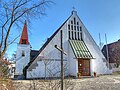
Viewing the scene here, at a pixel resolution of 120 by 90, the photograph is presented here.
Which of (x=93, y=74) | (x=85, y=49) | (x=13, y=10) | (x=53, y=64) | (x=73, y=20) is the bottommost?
(x=93, y=74)

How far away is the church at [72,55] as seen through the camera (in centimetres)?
2049

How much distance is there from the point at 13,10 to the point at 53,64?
37.3ft

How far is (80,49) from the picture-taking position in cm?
2239

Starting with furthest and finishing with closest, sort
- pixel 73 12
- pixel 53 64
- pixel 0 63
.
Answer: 1. pixel 73 12
2. pixel 53 64
3. pixel 0 63

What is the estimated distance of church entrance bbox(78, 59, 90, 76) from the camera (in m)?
21.9

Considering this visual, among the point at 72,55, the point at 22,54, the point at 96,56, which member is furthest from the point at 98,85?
the point at 22,54

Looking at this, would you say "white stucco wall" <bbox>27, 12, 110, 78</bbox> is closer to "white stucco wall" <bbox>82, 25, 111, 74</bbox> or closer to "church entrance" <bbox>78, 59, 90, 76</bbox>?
"white stucco wall" <bbox>82, 25, 111, 74</bbox>

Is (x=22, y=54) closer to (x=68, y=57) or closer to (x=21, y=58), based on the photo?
(x=21, y=58)

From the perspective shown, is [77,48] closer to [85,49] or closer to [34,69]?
[85,49]

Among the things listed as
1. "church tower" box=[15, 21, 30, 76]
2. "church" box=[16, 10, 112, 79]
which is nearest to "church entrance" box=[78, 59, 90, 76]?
"church" box=[16, 10, 112, 79]

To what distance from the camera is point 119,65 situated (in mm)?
36938

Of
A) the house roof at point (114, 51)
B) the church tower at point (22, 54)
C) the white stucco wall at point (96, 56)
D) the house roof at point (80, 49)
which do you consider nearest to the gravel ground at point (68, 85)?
the house roof at point (80, 49)

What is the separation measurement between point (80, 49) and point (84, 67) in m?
2.78

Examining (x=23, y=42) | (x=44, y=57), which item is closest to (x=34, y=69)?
(x=44, y=57)
